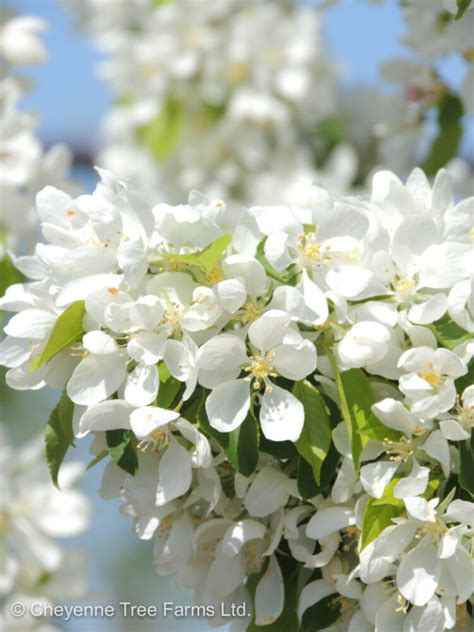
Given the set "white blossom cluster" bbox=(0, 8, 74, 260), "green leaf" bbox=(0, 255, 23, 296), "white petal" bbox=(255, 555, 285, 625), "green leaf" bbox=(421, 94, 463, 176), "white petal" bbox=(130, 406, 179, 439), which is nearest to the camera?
Answer: "white petal" bbox=(130, 406, 179, 439)

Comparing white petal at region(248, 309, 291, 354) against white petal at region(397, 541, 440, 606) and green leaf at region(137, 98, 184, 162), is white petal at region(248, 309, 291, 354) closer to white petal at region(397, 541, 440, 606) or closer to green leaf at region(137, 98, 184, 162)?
white petal at region(397, 541, 440, 606)

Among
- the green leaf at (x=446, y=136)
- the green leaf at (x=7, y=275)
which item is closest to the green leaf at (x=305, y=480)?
the green leaf at (x=7, y=275)

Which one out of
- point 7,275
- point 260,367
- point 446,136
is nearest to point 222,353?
point 260,367

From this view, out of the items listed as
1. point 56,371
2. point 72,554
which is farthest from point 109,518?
point 56,371

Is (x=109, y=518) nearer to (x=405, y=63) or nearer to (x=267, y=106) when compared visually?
(x=267, y=106)

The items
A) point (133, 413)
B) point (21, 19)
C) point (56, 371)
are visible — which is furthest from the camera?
point (21, 19)

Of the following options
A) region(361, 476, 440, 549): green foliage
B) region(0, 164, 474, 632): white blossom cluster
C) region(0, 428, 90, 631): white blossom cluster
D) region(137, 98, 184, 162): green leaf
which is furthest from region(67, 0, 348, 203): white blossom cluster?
region(361, 476, 440, 549): green foliage

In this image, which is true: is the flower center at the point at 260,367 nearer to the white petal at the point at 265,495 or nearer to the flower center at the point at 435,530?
the white petal at the point at 265,495

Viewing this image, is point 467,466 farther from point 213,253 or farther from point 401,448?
point 213,253
